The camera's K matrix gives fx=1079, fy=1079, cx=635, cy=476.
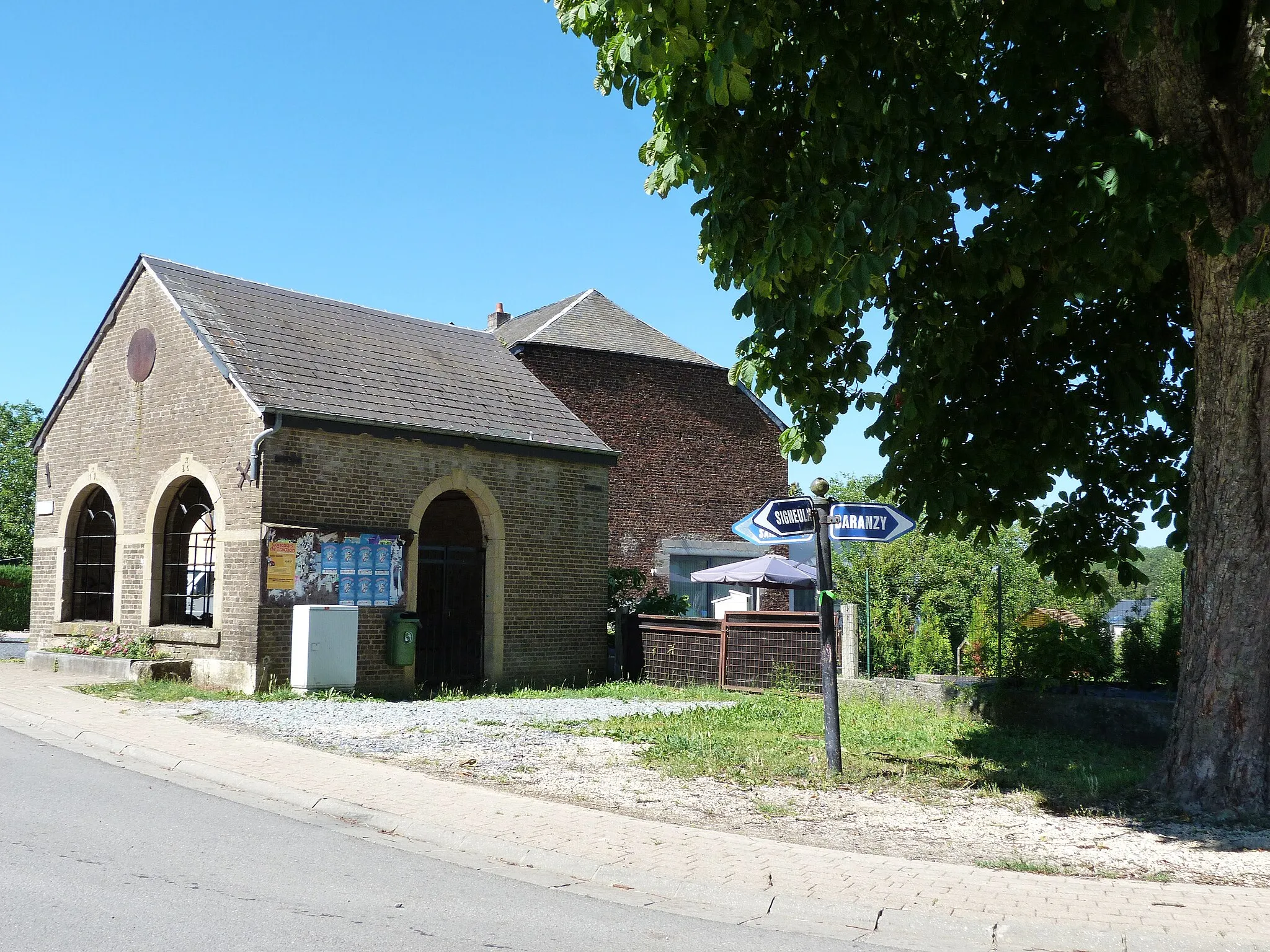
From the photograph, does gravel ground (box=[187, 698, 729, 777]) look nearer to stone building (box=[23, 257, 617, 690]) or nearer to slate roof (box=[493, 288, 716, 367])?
stone building (box=[23, 257, 617, 690])

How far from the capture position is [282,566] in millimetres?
14234

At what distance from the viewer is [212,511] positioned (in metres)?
15.5

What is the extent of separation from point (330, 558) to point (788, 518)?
25.7 feet

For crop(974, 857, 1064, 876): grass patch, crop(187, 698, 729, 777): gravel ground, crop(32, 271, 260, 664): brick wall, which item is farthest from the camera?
crop(32, 271, 260, 664): brick wall

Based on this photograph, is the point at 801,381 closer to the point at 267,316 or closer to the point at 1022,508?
the point at 1022,508

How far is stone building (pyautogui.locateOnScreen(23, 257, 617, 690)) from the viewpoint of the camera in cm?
1452

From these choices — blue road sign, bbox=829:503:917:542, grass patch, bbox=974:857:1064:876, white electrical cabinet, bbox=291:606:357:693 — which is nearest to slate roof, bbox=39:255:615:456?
white electrical cabinet, bbox=291:606:357:693

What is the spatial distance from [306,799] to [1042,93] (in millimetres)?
7372

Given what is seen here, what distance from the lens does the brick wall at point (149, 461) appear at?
14.5 metres

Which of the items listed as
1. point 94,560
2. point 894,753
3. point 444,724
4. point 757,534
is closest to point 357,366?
point 94,560

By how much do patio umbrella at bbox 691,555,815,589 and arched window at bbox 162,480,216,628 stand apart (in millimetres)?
9973

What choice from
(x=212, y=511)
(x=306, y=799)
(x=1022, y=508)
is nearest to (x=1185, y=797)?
(x=1022, y=508)

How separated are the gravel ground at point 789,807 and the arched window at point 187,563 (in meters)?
4.55

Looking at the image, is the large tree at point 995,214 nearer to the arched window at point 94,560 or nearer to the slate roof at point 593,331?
the arched window at point 94,560
